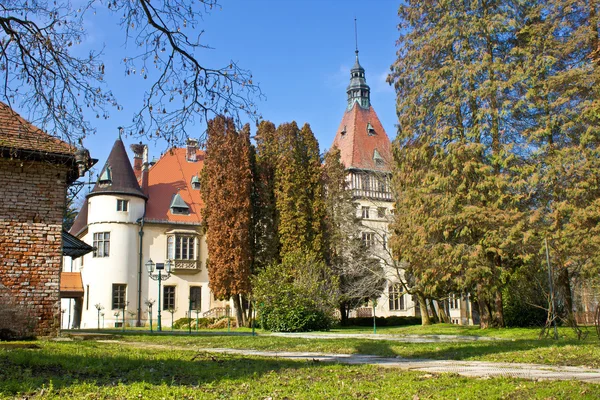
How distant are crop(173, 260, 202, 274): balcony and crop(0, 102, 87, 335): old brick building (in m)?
22.3

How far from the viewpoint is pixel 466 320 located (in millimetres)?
37656

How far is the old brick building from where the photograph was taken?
1316 centimetres

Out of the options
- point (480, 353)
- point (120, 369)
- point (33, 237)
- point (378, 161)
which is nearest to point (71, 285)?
point (378, 161)

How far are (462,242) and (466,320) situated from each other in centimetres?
1727

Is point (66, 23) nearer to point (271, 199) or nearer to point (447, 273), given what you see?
point (447, 273)

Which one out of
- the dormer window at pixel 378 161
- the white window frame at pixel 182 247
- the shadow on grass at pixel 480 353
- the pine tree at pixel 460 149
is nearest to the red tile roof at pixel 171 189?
the white window frame at pixel 182 247

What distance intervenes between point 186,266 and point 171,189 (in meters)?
5.46

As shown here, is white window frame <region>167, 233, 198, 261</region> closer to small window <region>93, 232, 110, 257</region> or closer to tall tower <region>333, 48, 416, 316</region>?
small window <region>93, 232, 110, 257</region>

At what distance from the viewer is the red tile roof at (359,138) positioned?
43.8 meters

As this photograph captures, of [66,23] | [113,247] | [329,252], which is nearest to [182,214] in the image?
[113,247]

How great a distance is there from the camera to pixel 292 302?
74.6 ft

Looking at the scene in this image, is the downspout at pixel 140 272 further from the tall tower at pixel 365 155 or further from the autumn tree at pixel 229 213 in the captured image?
the tall tower at pixel 365 155

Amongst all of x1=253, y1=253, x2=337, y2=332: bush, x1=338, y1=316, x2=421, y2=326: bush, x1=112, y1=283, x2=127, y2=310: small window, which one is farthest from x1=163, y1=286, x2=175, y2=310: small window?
x1=253, y1=253, x2=337, y2=332: bush

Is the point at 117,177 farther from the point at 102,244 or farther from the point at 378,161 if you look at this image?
the point at 378,161
